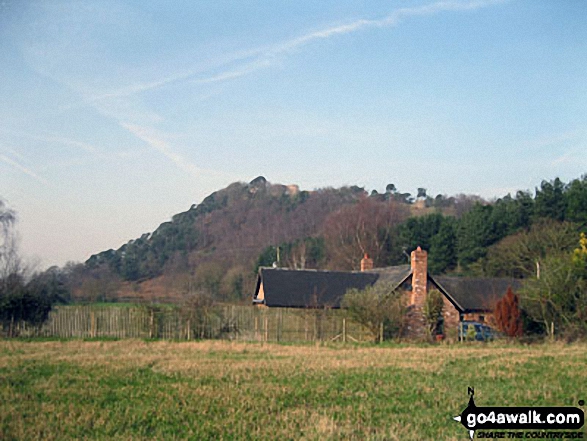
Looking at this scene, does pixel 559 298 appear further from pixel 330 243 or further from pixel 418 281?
pixel 330 243

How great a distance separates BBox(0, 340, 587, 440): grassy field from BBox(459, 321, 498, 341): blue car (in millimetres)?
11516

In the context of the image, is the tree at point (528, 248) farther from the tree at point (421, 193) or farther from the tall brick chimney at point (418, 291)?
the tree at point (421, 193)

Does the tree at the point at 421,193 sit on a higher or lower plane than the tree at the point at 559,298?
higher

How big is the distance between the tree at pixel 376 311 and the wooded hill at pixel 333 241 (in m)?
16.2

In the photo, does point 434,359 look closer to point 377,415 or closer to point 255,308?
point 377,415

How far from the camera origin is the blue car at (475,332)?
33688 millimetres

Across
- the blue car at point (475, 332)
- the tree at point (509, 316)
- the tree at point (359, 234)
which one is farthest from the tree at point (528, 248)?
the tree at point (509, 316)

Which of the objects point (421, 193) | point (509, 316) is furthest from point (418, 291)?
point (421, 193)

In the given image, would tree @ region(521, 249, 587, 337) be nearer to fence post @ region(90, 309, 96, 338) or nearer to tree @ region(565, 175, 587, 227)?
fence post @ region(90, 309, 96, 338)

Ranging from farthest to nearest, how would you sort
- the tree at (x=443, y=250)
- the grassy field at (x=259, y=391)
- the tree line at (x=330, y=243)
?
the tree at (x=443, y=250)
the tree line at (x=330, y=243)
the grassy field at (x=259, y=391)

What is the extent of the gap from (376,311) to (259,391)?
18.1 meters

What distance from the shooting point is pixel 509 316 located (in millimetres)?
32188

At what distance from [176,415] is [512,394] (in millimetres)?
6775

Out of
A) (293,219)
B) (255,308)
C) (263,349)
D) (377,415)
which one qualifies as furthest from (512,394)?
(293,219)
